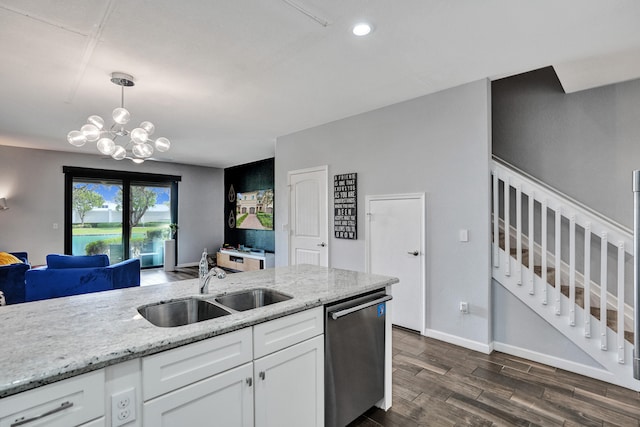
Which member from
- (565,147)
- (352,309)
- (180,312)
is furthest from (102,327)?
(565,147)

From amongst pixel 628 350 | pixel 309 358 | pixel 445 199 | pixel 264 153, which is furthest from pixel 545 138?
pixel 264 153

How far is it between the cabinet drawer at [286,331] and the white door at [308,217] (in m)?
2.87

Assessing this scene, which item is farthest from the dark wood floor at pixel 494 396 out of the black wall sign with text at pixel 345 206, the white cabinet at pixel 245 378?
the black wall sign with text at pixel 345 206

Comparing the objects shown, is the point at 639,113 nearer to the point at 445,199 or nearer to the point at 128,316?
the point at 445,199

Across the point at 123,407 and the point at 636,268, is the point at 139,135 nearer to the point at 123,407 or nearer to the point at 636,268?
the point at 123,407

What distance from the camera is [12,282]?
3473 mm

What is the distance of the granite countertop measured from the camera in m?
0.98

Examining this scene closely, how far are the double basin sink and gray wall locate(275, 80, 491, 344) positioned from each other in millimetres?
2196

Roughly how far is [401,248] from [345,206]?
39.0 inches

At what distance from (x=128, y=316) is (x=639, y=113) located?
14.9ft

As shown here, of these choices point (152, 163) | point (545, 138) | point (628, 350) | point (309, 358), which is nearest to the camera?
point (309, 358)

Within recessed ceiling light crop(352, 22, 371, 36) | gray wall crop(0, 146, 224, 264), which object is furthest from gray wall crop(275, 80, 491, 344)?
gray wall crop(0, 146, 224, 264)

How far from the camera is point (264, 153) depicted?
6.91 m

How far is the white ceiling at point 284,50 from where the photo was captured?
2.06m
